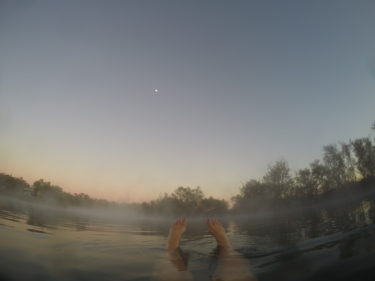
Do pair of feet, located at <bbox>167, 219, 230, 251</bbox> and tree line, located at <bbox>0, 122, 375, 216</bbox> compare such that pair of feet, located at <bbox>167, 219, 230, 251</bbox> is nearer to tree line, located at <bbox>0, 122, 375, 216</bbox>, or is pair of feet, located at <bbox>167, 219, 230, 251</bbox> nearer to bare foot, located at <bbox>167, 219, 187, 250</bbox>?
bare foot, located at <bbox>167, 219, 187, 250</bbox>

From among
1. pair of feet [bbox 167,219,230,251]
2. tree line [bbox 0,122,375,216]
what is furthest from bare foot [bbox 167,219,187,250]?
tree line [bbox 0,122,375,216]

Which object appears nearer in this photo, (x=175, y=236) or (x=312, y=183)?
(x=175, y=236)

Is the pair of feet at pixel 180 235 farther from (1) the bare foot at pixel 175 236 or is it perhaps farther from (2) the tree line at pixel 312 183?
(2) the tree line at pixel 312 183

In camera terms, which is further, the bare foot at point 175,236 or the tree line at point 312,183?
the tree line at point 312,183

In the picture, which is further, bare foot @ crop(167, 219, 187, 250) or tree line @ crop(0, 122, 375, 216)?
tree line @ crop(0, 122, 375, 216)

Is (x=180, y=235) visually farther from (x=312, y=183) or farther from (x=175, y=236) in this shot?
(x=312, y=183)

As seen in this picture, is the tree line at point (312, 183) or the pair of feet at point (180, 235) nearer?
the pair of feet at point (180, 235)

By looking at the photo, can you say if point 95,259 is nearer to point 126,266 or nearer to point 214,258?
point 126,266

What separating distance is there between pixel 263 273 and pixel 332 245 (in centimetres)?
232

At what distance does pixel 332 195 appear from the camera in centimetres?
1591

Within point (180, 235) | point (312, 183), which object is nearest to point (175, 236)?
point (180, 235)

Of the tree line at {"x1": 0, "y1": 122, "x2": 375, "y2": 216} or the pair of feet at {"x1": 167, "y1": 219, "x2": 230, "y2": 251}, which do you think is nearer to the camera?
the pair of feet at {"x1": 167, "y1": 219, "x2": 230, "y2": 251}

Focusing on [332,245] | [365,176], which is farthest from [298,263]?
[365,176]

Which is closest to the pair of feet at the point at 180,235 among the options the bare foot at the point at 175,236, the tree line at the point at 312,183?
the bare foot at the point at 175,236
